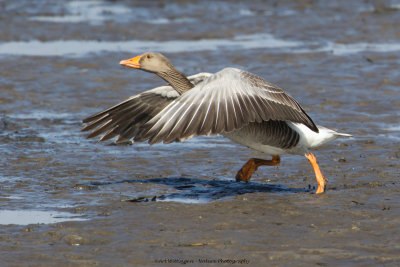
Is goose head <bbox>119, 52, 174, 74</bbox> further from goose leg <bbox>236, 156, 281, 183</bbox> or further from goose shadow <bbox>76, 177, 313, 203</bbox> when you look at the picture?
goose leg <bbox>236, 156, 281, 183</bbox>

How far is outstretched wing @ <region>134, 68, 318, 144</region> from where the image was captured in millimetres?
6633

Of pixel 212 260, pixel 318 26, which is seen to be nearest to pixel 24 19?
pixel 318 26

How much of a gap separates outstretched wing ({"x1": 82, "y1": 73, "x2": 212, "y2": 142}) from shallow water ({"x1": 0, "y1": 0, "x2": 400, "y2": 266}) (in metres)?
0.52

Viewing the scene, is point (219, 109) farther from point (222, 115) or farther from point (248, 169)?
point (248, 169)

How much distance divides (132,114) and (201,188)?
1192 mm

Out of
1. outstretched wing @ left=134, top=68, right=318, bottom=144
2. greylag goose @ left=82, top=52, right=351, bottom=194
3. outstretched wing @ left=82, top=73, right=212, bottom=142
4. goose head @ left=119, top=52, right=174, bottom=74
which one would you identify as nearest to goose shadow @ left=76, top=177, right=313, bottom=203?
greylag goose @ left=82, top=52, right=351, bottom=194

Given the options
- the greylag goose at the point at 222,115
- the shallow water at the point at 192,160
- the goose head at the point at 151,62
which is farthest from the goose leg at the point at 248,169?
the goose head at the point at 151,62

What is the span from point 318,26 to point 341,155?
31.5ft

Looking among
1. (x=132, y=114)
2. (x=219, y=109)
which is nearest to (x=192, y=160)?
(x=132, y=114)

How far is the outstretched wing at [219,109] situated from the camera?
6.63 meters

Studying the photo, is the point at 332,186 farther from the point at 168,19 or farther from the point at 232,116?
the point at 168,19

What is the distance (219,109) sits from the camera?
6.80 m

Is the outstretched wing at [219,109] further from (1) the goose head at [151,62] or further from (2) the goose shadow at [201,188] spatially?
(1) the goose head at [151,62]

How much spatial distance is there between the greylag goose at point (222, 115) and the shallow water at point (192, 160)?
53 cm
